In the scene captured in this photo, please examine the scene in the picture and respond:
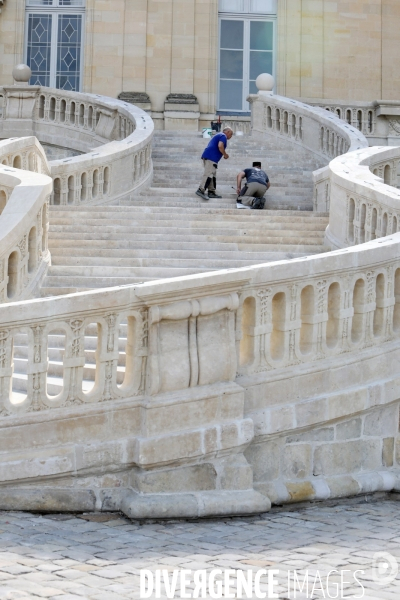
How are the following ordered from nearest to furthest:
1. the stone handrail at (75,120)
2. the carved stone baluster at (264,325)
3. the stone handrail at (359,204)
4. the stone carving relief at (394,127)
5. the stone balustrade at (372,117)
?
1. the carved stone baluster at (264,325)
2. the stone handrail at (359,204)
3. the stone handrail at (75,120)
4. the stone balustrade at (372,117)
5. the stone carving relief at (394,127)

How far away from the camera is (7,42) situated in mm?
22938

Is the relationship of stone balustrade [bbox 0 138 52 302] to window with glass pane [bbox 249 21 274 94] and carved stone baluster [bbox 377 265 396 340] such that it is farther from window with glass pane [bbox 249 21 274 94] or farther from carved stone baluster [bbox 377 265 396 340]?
window with glass pane [bbox 249 21 274 94]

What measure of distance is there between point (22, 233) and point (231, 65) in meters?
15.7

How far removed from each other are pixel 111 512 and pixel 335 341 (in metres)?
2.11

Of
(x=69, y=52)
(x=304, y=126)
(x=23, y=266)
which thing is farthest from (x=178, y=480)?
(x=69, y=52)

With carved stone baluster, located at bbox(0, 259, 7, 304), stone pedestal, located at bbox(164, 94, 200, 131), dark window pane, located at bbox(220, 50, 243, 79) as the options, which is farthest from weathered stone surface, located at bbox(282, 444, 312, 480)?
dark window pane, located at bbox(220, 50, 243, 79)

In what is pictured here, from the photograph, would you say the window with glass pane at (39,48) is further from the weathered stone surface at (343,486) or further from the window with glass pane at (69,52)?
the weathered stone surface at (343,486)

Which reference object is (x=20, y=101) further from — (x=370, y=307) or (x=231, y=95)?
(x=370, y=307)

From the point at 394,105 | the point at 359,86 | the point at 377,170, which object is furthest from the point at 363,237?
the point at 359,86

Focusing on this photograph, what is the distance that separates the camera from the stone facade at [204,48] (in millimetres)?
22797

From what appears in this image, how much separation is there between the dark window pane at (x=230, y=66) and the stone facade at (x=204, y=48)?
1.36ft

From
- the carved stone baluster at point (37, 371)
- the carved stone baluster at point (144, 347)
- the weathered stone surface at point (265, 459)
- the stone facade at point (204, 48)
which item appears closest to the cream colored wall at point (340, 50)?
the stone facade at point (204, 48)

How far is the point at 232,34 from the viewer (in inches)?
938

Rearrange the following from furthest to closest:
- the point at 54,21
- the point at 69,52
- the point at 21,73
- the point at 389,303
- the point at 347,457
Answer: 1. the point at 54,21
2. the point at 69,52
3. the point at 21,73
4. the point at 389,303
5. the point at 347,457
